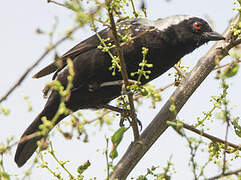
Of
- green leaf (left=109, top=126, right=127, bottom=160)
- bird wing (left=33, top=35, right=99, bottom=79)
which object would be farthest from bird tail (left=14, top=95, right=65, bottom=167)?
green leaf (left=109, top=126, right=127, bottom=160)

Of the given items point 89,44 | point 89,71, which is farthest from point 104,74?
point 89,44

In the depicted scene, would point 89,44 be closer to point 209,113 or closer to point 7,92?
point 209,113

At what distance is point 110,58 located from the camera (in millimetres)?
3951

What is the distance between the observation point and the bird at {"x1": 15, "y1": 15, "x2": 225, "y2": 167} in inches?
155

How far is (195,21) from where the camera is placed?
4.43 m

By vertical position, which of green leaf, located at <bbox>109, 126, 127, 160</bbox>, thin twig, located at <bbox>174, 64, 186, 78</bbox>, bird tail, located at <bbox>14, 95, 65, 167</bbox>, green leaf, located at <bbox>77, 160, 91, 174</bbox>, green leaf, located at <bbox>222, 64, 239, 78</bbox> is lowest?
bird tail, located at <bbox>14, 95, 65, 167</bbox>

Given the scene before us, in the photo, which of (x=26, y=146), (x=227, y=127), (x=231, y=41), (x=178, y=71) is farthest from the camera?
(x=26, y=146)

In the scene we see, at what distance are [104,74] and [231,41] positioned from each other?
4.65 feet

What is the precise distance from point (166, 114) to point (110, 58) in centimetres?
120

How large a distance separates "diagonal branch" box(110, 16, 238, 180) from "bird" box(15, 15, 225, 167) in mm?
791

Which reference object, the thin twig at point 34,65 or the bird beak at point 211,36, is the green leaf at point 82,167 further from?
the bird beak at point 211,36

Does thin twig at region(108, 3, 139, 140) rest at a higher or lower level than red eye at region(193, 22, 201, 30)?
higher

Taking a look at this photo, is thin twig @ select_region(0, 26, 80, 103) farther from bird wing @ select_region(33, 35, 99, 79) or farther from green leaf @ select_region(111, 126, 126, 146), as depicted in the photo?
bird wing @ select_region(33, 35, 99, 79)

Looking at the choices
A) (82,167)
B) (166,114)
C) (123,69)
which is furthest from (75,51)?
(82,167)
